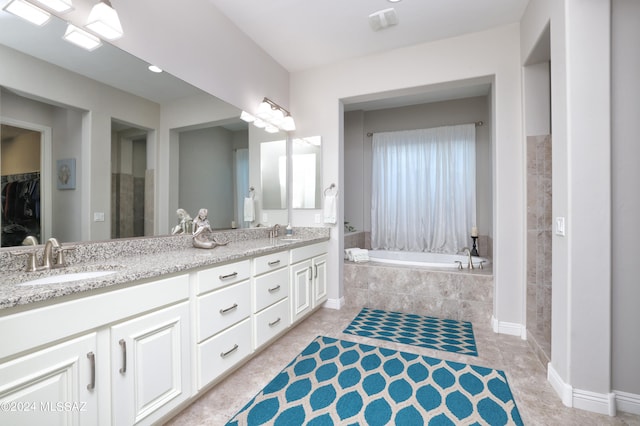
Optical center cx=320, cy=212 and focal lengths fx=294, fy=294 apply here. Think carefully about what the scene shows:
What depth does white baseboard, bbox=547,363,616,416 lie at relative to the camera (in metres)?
1.56

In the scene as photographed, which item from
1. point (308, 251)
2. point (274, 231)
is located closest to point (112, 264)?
point (308, 251)

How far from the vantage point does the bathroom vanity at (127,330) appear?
3.10 ft

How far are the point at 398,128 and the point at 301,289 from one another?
3.04 meters

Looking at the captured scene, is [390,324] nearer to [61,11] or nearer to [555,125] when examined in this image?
[555,125]

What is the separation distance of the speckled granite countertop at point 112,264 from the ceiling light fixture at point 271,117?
1202 mm

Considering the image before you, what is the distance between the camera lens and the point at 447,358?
2.15m

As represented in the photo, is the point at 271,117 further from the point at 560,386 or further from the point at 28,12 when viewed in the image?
the point at 560,386

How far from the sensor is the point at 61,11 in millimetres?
1471

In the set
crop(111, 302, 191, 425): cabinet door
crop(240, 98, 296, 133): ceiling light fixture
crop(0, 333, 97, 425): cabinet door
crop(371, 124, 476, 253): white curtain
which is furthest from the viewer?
crop(371, 124, 476, 253): white curtain

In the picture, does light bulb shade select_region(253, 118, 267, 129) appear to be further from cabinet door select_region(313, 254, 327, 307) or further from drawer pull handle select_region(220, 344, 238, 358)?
drawer pull handle select_region(220, 344, 238, 358)

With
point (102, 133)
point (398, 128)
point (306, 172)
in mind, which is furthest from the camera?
point (398, 128)

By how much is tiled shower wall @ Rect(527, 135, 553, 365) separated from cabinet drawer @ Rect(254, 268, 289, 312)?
2.01 m

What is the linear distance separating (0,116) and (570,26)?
2.86m

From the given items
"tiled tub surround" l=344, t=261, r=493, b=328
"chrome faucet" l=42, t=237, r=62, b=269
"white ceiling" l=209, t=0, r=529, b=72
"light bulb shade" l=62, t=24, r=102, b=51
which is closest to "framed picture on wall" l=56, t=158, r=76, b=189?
"chrome faucet" l=42, t=237, r=62, b=269
